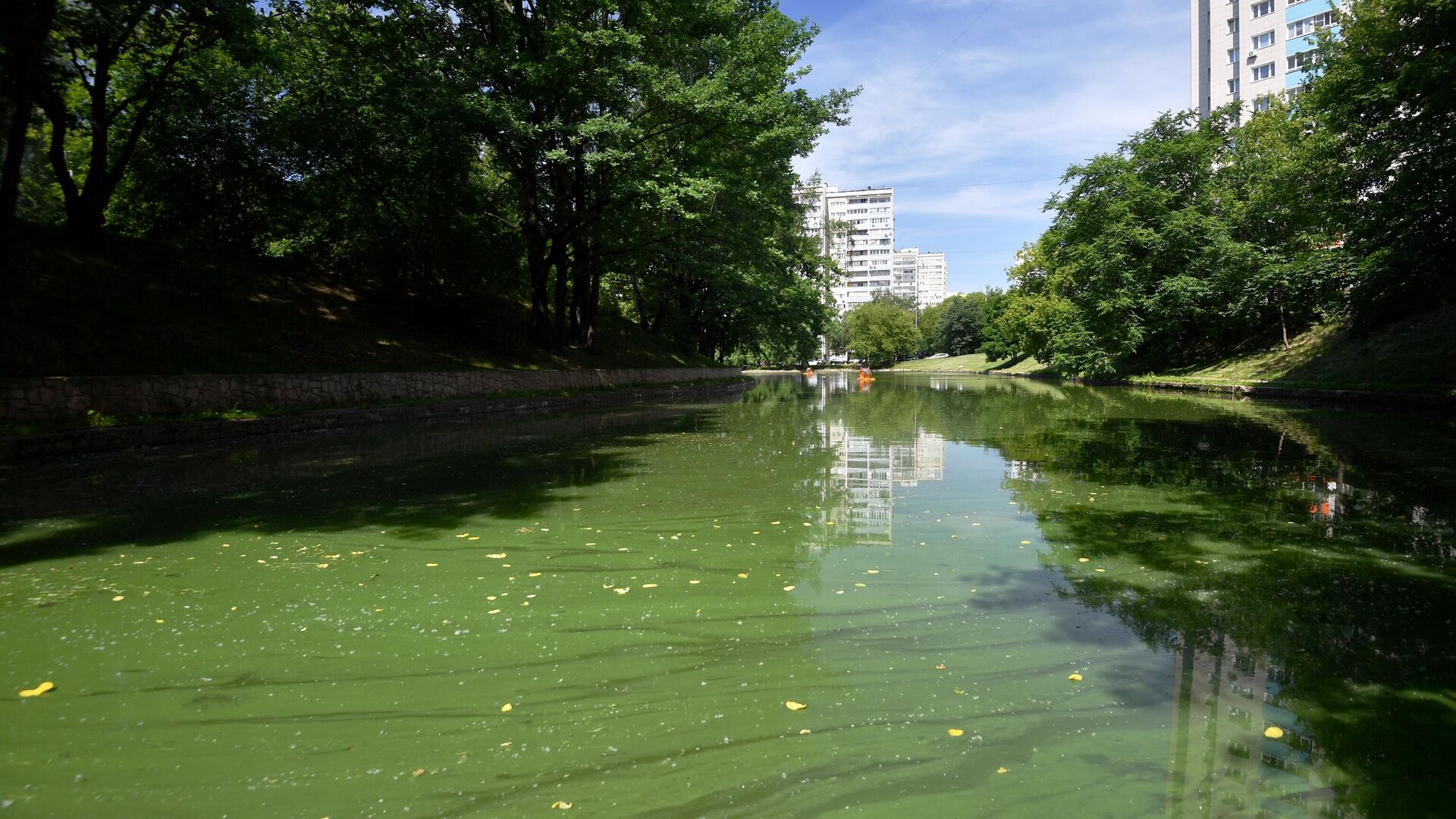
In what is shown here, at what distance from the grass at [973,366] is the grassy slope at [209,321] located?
45767mm

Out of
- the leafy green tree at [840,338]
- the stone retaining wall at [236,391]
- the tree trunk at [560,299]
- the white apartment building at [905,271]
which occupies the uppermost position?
the white apartment building at [905,271]

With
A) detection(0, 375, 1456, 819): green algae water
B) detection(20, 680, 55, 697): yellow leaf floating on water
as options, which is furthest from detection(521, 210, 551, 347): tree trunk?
detection(20, 680, 55, 697): yellow leaf floating on water

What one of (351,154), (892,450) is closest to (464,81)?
(351,154)

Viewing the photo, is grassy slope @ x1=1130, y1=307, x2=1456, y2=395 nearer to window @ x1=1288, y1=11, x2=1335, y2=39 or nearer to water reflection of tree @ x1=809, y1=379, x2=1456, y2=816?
water reflection of tree @ x1=809, y1=379, x2=1456, y2=816

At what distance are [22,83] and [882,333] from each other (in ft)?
283

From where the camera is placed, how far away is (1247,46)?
64.1 meters

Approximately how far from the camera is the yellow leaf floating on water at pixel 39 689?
355 cm

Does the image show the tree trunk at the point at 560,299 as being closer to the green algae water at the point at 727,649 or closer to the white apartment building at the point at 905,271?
the green algae water at the point at 727,649

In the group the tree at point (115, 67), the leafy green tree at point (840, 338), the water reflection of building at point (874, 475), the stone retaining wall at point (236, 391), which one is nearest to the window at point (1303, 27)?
the leafy green tree at point (840, 338)

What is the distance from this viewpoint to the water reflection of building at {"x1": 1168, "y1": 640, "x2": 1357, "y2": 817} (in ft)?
8.91

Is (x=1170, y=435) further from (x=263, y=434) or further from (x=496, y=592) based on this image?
(x=263, y=434)

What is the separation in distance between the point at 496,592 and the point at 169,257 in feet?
65.7

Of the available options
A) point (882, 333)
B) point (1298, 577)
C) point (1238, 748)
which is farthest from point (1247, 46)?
point (1238, 748)

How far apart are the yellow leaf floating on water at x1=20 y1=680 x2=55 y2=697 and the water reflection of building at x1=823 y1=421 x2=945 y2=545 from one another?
17.5 feet
